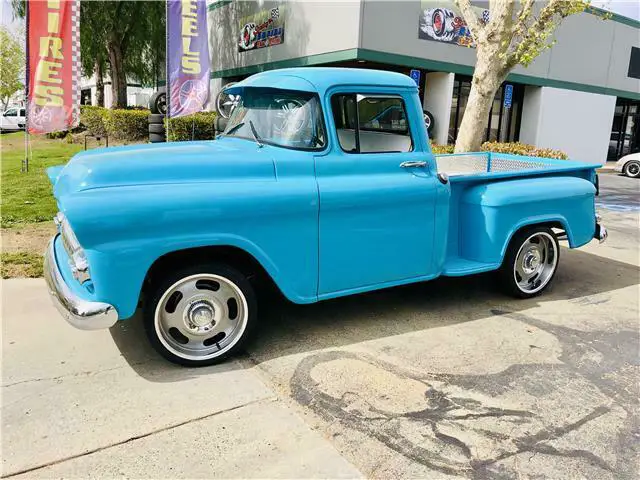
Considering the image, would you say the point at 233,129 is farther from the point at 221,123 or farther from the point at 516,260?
the point at 516,260

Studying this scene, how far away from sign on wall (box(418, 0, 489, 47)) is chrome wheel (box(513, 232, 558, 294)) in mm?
11759

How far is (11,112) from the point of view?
3612 centimetres

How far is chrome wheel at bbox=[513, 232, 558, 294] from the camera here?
5.42m

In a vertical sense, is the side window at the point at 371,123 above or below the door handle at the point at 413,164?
above

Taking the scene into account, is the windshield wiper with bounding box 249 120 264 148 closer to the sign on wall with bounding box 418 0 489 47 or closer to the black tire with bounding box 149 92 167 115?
the sign on wall with bounding box 418 0 489 47

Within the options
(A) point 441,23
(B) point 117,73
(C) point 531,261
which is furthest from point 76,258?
(B) point 117,73

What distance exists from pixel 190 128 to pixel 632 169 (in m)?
14.8

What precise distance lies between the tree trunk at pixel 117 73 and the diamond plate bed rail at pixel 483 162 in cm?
1997

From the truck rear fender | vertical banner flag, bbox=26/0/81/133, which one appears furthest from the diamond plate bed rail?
vertical banner flag, bbox=26/0/81/133

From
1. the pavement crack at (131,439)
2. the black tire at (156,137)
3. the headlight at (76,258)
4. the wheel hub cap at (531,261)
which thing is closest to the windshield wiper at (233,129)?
the headlight at (76,258)

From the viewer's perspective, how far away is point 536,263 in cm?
557

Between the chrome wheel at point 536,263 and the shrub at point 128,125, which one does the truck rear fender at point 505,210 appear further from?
the shrub at point 128,125

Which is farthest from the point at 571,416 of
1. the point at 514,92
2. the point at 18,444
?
the point at 514,92

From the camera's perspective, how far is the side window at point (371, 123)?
4.16 meters
